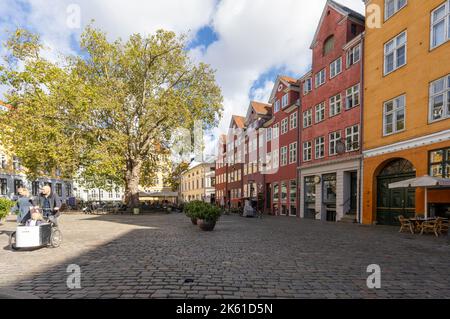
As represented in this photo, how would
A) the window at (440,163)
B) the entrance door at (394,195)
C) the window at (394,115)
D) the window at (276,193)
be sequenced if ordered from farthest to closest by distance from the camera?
the window at (276,193) < the window at (394,115) < the entrance door at (394,195) < the window at (440,163)

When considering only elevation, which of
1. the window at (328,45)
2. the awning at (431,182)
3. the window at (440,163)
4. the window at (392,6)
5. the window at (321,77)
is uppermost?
the window at (328,45)

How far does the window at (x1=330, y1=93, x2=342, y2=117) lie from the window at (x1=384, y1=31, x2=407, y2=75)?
16.4 ft

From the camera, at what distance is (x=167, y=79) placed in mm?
27922

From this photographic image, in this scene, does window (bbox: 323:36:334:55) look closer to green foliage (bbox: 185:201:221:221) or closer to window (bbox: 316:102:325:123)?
window (bbox: 316:102:325:123)

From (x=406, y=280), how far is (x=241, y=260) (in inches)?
Answer: 142

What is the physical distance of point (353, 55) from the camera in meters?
21.2

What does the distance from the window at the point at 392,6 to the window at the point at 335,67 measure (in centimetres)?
504

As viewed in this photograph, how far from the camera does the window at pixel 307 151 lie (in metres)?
26.4

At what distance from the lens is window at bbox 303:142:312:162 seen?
26.4 metres

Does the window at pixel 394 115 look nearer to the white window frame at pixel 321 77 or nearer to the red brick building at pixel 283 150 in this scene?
the white window frame at pixel 321 77

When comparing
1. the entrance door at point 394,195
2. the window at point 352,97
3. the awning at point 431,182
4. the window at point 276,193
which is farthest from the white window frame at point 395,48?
the window at point 276,193

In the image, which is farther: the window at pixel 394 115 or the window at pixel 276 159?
the window at pixel 276 159

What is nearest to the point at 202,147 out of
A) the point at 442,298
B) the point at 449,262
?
the point at 449,262

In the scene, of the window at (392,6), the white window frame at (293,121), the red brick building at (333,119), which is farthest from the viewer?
the white window frame at (293,121)
